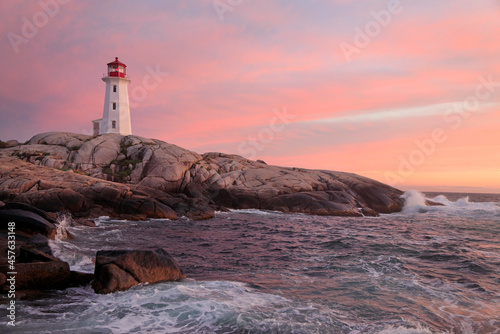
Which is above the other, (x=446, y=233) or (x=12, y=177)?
(x=12, y=177)

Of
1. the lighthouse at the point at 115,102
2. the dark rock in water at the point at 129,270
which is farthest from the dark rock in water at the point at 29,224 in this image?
the lighthouse at the point at 115,102

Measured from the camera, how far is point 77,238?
1605 centimetres

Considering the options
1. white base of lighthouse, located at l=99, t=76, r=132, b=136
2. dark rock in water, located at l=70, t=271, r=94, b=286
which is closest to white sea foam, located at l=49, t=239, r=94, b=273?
dark rock in water, located at l=70, t=271, r=94, b=286

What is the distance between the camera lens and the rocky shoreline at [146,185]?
2408 cm

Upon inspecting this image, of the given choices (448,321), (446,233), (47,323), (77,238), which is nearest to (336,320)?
(448,321)

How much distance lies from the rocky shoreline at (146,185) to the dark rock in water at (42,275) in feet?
12.1

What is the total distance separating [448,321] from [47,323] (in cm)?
875

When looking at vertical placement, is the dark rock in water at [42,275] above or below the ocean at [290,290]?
above

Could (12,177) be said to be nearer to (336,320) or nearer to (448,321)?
(336,320)

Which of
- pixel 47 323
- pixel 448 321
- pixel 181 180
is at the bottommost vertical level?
pixel 448 321

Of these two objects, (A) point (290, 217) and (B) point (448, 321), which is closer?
(B) point (448, 321)

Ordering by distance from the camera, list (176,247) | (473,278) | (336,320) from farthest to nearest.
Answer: (176,247), (473,278), (336,320)

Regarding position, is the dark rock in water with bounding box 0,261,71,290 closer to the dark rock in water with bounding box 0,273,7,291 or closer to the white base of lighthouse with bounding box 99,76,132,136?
the dark rock in water with bounding box 0,273,7,291

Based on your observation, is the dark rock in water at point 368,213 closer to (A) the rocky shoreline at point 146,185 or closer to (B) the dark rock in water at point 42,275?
(A) the rocky shoreline at point 146,185
